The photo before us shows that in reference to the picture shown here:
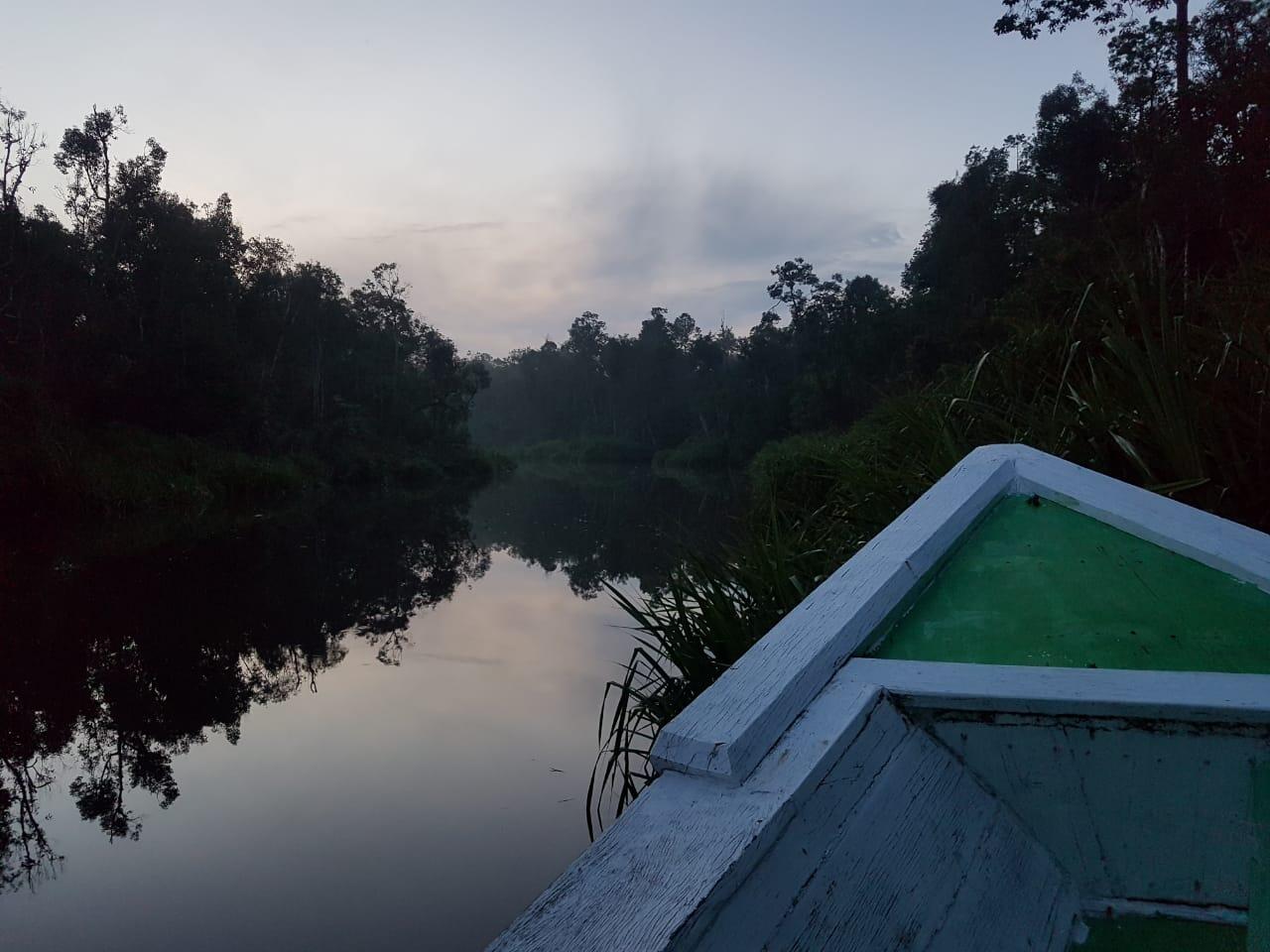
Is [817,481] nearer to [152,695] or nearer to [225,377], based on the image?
[152,695]

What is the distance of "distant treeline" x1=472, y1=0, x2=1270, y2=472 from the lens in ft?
21.3

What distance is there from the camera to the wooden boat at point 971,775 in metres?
0.68

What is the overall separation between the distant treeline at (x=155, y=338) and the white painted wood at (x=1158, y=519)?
45.5 ft

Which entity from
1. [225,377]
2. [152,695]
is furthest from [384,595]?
[225,377]

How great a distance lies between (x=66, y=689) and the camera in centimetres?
473

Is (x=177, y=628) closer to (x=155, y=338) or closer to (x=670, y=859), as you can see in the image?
(x=670, y=859)

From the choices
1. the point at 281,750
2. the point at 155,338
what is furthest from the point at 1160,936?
the point at 155,338

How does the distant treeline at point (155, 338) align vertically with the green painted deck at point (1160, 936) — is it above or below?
above

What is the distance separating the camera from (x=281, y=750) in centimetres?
419

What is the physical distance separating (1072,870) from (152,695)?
505cm

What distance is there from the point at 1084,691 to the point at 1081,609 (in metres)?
0.32

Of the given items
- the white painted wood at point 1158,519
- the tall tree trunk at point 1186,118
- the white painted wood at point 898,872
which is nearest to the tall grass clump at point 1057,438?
the white painted wood at point 1158,519

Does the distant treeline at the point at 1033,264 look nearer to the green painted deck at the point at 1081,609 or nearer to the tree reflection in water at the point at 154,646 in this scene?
the green painted deck at the point at 1081,609

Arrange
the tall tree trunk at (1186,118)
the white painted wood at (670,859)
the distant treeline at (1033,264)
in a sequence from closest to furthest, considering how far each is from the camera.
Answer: the white painted wood at (670,859) < the distant treeline at (1033,264) < the tall tree trunk at (1186,118)
